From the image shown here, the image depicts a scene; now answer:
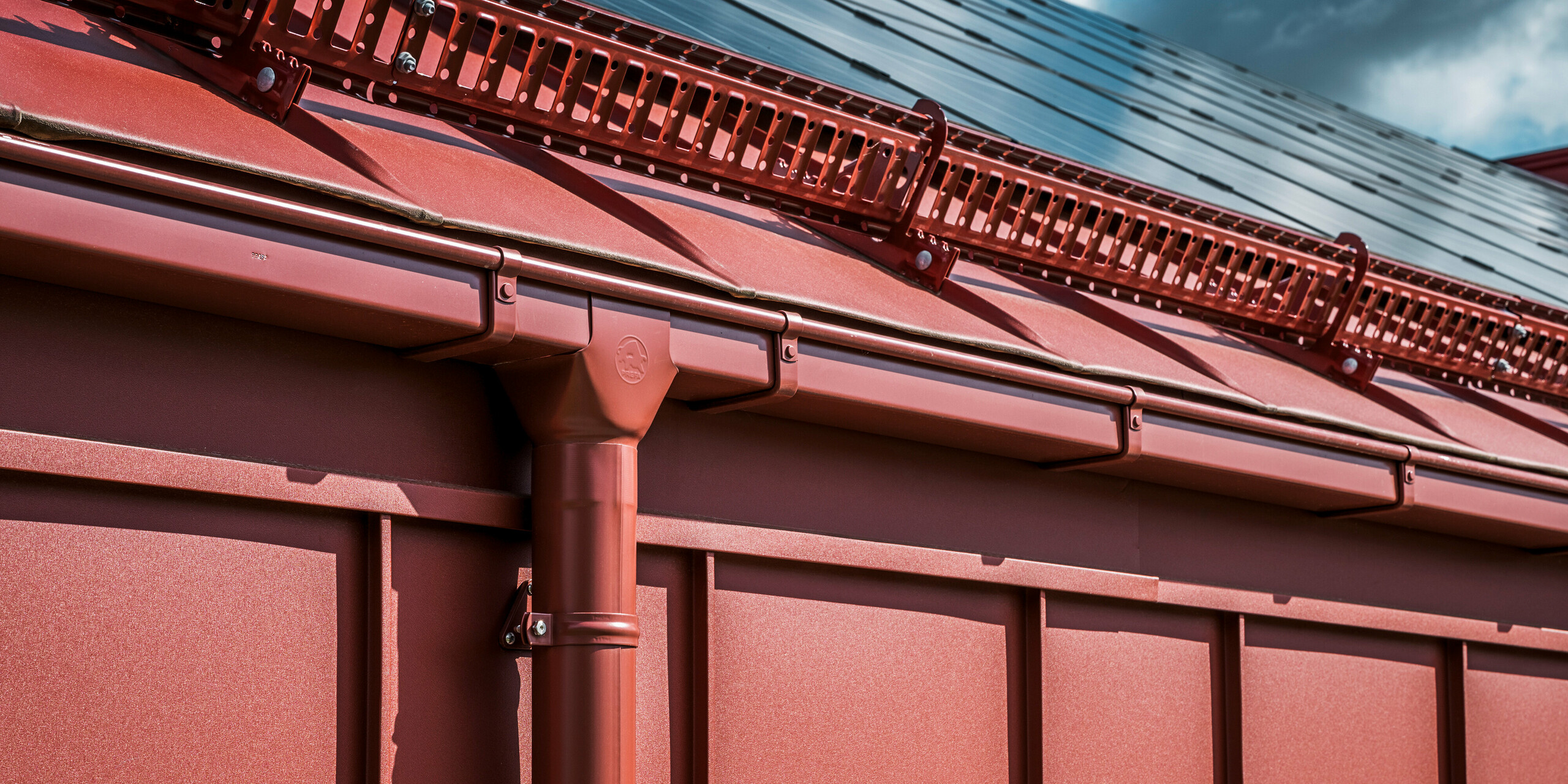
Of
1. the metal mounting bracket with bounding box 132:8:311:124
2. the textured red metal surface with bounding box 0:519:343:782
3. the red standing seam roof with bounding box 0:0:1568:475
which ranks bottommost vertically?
the textured red metal surface with bounding box 0:519:343:782

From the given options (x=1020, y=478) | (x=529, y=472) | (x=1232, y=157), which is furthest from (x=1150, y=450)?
(x=1232, y=157)


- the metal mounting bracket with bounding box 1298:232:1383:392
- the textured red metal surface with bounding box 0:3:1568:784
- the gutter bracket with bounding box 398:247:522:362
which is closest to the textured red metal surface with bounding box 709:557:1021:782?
the textured red metal surface with bounding box 0:3:1568:784

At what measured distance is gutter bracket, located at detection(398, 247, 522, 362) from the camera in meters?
3.21

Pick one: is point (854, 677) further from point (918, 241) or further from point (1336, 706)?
point (1336, 706)

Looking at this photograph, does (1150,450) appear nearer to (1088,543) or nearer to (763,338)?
(1088,543)

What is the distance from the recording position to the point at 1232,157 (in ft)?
30.3

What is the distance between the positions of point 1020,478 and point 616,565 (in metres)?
1.77

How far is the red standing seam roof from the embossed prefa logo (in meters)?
0.21

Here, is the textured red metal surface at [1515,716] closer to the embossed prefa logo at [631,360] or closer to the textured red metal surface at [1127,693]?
the textured red metal surface at [1127,693]

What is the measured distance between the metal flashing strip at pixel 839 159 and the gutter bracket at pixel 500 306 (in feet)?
2.63

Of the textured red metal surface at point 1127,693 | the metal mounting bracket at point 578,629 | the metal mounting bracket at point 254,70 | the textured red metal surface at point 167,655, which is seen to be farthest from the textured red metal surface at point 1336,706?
the metal mounting bracket at point 254,70

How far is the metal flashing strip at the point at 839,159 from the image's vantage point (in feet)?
12.4

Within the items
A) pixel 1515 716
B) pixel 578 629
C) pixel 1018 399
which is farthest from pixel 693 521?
pixel 1515 716

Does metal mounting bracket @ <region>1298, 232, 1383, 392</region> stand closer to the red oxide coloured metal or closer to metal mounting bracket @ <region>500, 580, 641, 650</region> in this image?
the red oxide coloured metal
